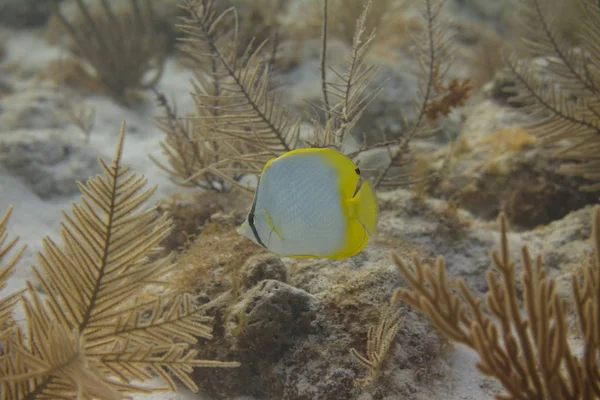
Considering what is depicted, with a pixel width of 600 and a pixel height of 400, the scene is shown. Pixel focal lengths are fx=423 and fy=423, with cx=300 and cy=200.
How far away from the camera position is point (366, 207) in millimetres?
1473

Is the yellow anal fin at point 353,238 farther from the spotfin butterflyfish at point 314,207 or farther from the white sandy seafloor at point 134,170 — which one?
the white sandy seafloor at point 134,170

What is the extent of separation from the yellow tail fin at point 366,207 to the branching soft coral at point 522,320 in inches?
7.0

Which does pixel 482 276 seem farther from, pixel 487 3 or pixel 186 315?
pixel 487 3

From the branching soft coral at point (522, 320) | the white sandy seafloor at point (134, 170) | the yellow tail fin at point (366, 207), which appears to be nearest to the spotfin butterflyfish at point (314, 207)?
the yellow tail fin at point (366, 207)

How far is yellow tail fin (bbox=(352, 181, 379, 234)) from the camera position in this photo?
147 cm

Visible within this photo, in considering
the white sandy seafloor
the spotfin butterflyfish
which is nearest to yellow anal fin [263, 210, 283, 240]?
the spotfin butterflyfish

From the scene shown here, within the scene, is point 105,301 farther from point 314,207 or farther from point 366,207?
point 366,207

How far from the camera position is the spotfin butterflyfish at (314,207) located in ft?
4.88

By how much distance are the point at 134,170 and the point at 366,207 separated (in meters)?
3.78

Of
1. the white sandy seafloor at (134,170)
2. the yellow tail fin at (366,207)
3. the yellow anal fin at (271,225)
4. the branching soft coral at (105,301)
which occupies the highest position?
the yellow tail fin at (366,207)

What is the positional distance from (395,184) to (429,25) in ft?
3.93

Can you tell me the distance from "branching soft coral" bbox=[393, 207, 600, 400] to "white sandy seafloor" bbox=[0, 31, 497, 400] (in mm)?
779

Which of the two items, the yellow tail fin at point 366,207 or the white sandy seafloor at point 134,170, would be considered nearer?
Result: the yellow tail fin at point 366,207

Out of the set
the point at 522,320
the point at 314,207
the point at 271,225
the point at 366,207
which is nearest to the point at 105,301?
the point at 271,225
